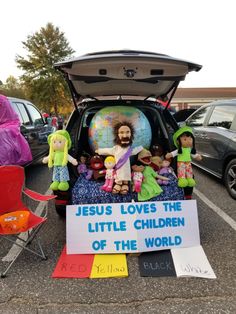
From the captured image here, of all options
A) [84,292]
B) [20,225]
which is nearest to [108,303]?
[84,292]

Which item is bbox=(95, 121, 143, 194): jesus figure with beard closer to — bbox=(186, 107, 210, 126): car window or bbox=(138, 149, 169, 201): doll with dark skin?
bbox=(138, 149, 169, 201): doll with dark skin

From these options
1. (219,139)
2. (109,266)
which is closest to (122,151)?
(109,266)

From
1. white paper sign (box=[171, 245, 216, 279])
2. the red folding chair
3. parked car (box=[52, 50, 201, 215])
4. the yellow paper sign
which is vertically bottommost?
white paper sign (box=[171, 245, 216, 279])

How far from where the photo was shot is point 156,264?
2.74 meters

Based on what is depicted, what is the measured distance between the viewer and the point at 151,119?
4.12 metres

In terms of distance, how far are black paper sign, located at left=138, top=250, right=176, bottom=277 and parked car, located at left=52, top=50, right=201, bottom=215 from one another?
747 mm

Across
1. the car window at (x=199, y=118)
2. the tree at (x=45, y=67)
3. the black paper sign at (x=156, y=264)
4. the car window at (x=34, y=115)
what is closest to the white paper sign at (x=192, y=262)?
the black paper sign at (x=156, y=264)

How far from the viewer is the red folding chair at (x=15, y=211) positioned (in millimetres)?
2760

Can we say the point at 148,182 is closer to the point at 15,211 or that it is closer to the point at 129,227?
the point at 129,227

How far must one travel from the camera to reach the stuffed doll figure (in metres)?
3.19

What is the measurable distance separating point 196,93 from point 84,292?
35333 millimetres

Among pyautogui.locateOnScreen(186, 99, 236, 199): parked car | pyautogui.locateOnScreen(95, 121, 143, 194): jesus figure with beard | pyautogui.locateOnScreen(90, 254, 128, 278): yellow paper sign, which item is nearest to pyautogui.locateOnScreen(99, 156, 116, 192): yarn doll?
pyautogui.locateOnScreen(95, 121, 143, 194): jesus figure with beard

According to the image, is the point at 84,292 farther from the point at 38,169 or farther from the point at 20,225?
the point at 38,169

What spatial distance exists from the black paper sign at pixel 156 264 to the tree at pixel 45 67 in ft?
93.7
